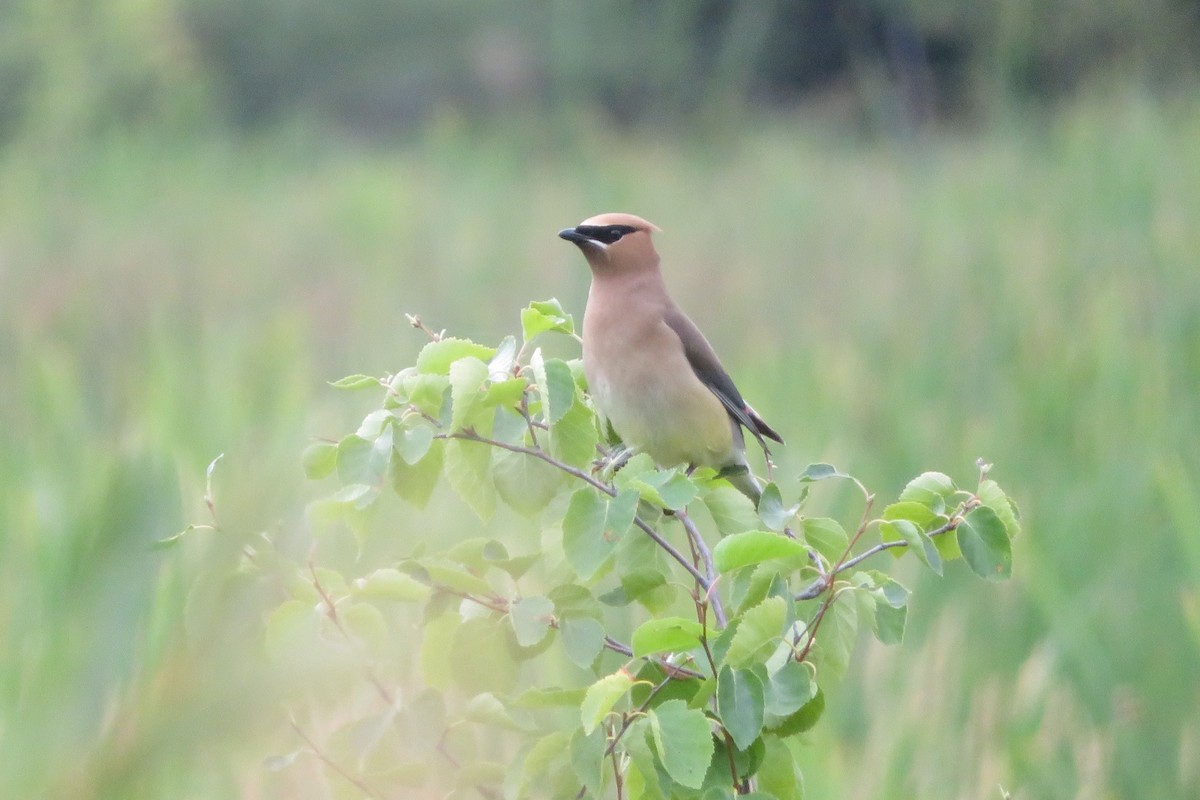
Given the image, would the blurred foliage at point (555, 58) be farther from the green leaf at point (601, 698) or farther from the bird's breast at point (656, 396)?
the green leaf at point (601, 698)

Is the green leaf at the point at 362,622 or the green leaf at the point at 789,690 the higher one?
the green leaf at the point at 789,690

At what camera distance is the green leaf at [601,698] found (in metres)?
0.75

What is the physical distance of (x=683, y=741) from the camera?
2.45 feet

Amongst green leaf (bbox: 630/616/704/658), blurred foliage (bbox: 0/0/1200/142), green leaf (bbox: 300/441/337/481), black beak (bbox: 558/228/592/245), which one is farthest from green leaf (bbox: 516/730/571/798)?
blurred foliage (bbox: 0/0/1200/142)

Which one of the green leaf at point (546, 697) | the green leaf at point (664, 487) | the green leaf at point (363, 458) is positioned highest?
the green leaf at point (363, 458)

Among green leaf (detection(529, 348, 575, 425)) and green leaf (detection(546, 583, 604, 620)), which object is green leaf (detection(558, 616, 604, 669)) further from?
green leaf (detection(529, 348, 575, 425))

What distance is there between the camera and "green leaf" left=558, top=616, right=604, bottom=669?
0.85 metres

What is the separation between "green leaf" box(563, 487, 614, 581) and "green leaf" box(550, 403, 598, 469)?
0.08 metres

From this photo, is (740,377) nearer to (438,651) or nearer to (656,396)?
(656,396)

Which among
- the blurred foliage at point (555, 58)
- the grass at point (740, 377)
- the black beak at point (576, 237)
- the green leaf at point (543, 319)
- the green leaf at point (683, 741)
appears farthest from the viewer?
the blurred foliage at point (555, 58)

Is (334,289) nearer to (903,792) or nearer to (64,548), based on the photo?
(903,792)

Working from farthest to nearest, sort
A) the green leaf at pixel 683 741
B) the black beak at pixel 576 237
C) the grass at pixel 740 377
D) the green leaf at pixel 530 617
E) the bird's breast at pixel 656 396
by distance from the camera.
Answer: the black beak at pixel 576 237
the bird's breast at pixel 656 396
the green leaf at pixel 530 617
the green leaf at pixel 683 741
the grass at pixel 740 377

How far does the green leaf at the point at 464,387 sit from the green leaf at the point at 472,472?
0.05m

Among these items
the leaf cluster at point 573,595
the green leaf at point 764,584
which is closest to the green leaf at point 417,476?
the leaf cluster at point 573,595
